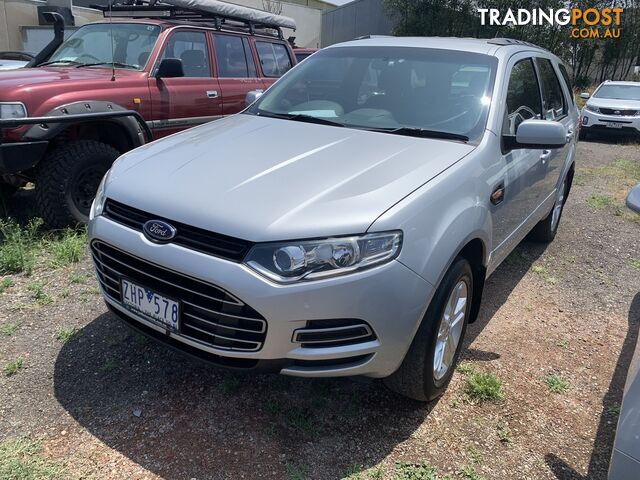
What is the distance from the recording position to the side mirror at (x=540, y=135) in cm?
284

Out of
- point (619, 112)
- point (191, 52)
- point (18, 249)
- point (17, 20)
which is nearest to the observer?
point (18, 249)

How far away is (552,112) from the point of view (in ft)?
14.0

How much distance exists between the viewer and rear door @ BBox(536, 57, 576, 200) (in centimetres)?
404

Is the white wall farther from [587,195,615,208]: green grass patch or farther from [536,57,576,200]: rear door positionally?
[536,57,576,200]: rear door

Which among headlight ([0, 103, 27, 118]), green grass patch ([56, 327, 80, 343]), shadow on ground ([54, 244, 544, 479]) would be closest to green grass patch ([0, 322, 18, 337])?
green grass patch ([56, 327, 80, 343])

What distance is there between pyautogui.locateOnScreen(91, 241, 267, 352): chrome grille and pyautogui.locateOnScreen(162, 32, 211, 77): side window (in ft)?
11.8

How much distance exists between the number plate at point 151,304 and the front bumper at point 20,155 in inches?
89.1

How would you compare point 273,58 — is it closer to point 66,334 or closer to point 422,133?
point 422,133

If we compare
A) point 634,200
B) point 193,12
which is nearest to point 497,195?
point 634,200

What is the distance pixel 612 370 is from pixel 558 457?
38.8 inches

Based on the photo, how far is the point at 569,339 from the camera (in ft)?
11.3

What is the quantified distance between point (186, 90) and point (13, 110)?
1.72m

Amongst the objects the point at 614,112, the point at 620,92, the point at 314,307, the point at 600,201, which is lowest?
the point at 614,112

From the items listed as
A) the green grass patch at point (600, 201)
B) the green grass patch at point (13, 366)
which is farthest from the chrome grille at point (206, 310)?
the green grass patch at point (600, 201)
